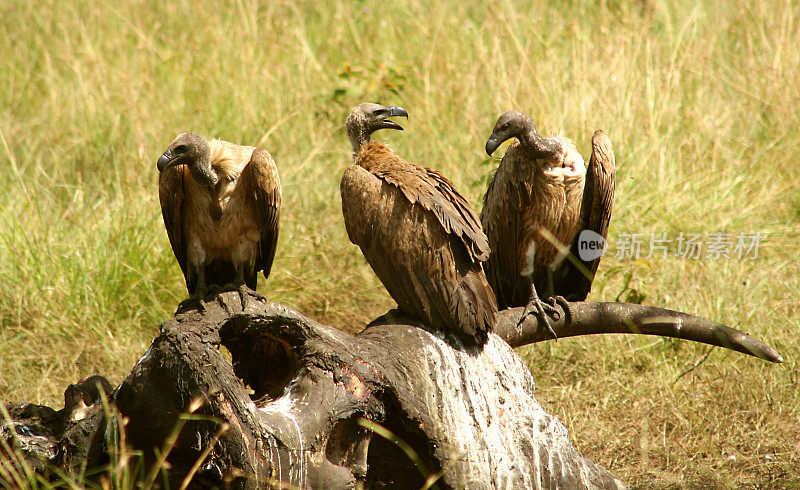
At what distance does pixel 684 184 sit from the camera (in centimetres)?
632

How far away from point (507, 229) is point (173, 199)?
5.23 feet

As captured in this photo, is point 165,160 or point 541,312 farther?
point 541,312

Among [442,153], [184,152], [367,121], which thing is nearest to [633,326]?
[367,121]

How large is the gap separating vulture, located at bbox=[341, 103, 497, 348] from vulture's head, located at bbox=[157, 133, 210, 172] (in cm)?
62

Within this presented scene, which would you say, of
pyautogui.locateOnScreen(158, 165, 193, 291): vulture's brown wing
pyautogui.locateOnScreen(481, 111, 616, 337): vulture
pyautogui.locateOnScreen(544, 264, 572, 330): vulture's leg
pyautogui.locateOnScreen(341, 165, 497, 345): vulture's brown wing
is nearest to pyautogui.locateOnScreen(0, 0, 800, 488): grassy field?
pyautogui.locateOnScreen(544, 264, 572, 330): vulture's leg

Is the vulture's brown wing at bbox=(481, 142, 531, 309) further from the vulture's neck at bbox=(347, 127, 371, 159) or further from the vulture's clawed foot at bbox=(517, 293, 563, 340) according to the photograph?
the vulture's neck at bbox=(347, 127, 371, 159)

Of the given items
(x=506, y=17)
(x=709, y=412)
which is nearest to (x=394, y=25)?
(x=506, y=17)

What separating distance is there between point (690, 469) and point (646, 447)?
226 millimetres

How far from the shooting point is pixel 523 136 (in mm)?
4070

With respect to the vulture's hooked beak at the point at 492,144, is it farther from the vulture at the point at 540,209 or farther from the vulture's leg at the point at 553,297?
the vulture's leg at the point at 553,297

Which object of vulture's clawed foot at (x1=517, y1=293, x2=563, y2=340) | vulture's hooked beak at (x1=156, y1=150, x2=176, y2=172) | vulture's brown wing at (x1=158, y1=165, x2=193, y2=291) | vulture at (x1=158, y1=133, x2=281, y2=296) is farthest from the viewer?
vulture's clawed foot at (x1=517, y1=293, x2=563, y2=340)

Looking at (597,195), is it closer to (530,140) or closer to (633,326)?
(530,140)

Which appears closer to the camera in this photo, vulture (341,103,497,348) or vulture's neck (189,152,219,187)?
vulture (341,103,497,348)

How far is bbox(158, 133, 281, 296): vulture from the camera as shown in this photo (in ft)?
12.2
